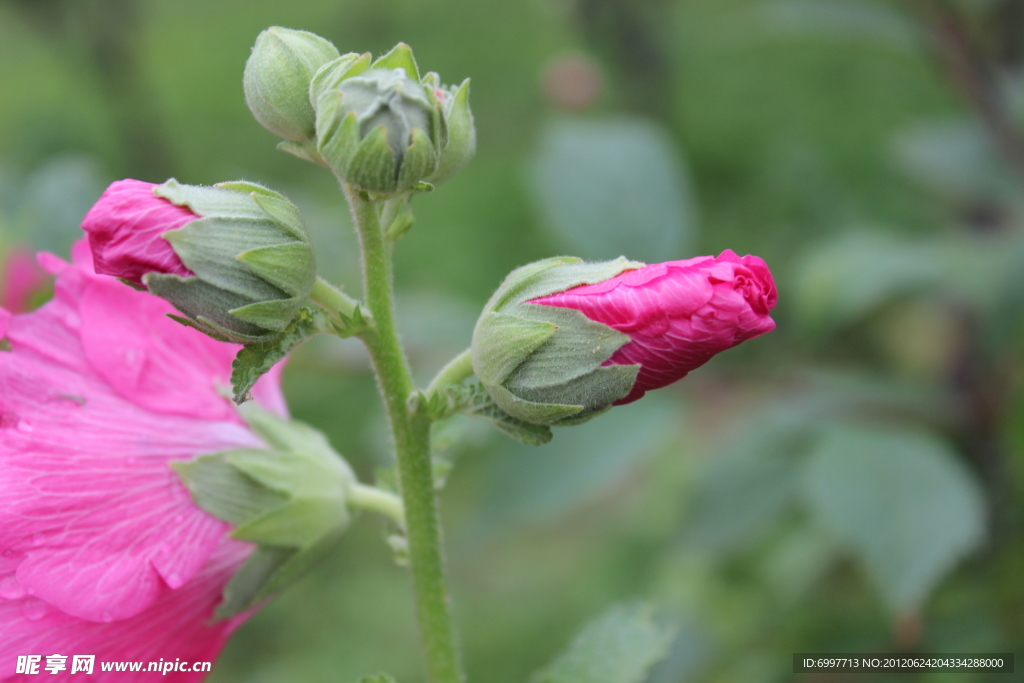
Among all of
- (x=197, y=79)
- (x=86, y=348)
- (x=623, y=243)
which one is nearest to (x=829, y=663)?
(x=623, y=243)

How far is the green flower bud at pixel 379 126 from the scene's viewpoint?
27.4 inches

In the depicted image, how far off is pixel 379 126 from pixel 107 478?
0.41 metres

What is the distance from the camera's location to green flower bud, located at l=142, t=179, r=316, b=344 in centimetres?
70

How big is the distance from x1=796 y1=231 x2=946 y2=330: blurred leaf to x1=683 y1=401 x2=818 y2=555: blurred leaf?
204 mm

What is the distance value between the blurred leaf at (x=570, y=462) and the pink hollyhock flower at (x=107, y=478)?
88 cm

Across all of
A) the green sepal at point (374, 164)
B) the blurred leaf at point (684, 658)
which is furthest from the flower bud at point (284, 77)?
the blurred leaf at point (684, 658)

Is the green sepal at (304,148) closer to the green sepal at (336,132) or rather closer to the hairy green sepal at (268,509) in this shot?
the green sepal at (336,132)

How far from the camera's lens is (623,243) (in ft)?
6.12

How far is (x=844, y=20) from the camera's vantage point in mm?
A: 2180

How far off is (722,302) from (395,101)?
0.98 feet

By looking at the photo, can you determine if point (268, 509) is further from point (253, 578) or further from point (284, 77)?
point (284, 77)

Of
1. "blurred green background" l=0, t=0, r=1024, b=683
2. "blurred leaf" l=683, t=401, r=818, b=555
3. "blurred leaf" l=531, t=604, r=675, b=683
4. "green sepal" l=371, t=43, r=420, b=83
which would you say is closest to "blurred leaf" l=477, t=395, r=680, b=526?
"blurred green background" l=0, t=0, r=1024, b=683

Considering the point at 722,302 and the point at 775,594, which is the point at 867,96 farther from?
the point at 722,302

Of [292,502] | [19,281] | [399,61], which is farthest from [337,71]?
[19,281]
